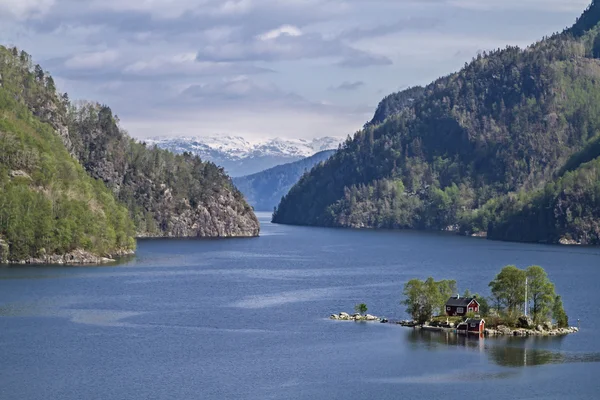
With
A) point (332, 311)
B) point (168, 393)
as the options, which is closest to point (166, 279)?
point (332, 311)

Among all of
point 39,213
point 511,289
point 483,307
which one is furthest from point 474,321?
point 39,213

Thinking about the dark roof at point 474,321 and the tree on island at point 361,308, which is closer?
the dark roof at point 474,321

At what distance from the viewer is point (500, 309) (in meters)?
121

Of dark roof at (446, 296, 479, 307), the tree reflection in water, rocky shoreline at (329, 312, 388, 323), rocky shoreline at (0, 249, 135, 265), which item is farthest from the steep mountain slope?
the tree reflection in water

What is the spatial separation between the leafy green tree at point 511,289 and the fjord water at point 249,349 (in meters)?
6.59

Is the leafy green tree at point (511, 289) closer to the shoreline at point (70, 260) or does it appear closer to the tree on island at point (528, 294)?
the tree on island at point (528, 294)

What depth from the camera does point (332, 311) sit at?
13350 cm

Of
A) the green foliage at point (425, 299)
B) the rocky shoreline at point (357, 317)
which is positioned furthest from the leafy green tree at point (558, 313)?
the rocky shoreline at point (357, 317)

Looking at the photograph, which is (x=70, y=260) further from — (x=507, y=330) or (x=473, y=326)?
(x=507, y=330)

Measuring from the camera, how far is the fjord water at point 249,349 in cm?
9112

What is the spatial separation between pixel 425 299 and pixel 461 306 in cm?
373

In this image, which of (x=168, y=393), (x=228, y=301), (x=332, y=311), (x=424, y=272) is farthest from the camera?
(x=424, y=272)

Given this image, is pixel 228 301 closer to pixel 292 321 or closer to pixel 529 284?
pixel 292 321

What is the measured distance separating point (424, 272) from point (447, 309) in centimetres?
6409
